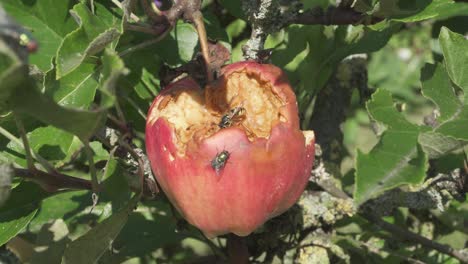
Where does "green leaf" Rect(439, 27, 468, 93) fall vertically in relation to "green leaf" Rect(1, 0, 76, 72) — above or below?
below

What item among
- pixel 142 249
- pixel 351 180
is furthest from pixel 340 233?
pixel 142 249

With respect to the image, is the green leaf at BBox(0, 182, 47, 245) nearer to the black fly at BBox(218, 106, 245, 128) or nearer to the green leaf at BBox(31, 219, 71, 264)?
the green leaf at BBox(31, 219, 71, 264)

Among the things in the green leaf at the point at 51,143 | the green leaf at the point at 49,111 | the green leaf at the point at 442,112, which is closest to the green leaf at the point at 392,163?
the green leaf at the point at 442,112

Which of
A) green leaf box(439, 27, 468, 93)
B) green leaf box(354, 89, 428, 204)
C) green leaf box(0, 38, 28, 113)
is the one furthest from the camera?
green leaf box(439, 27, 468, 93)

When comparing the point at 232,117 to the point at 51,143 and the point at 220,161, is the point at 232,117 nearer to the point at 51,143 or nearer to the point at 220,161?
A: the point at 220,161

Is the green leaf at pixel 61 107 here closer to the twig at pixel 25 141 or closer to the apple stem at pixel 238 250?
the twig at pixel 25 141

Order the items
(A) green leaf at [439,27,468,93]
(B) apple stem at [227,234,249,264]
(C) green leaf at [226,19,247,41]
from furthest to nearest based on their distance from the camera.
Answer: (C) green leaf at [226,19,247,41], (B) apple stem at [227,234,249,264], (A) green leaf at [439,27,468,93]

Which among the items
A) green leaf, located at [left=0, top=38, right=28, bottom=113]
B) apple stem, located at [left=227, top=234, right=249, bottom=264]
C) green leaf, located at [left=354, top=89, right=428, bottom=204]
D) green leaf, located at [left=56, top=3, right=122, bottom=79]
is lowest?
apple stem, located at [left=227, top=234, right=249, bottom=264]

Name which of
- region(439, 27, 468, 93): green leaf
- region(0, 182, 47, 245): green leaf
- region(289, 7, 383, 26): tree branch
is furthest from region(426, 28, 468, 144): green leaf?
region(0, 182, 47, 245): green leaf
